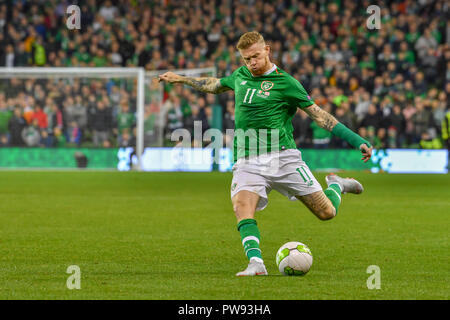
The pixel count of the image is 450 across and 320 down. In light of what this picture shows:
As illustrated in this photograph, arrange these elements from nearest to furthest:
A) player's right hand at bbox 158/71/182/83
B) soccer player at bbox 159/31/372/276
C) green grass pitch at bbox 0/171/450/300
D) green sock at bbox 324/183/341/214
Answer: green grass pitch at bbox 0/171/450/300
soccer player at bbox 159/31/372/276
player's right hand at bbox 158/71/182/83
green sock at bbox 324/183/341/214

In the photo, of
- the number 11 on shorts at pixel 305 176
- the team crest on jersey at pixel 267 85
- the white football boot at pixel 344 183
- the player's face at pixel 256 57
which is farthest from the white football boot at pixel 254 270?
the white football boot at pixel 344 183

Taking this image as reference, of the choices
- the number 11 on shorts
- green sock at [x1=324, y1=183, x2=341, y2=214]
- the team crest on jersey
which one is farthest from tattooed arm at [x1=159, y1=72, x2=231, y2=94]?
green sock at [x1=324, y1=183, x2=341, y2=214]

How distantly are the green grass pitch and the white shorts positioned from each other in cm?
73

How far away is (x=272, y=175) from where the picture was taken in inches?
301

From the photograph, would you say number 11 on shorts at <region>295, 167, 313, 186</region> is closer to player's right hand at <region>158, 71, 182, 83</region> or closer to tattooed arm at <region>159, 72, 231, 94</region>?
tattooed arm at <region>159, 72, 231, 94</region>

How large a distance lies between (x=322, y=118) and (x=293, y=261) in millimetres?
→ 1290

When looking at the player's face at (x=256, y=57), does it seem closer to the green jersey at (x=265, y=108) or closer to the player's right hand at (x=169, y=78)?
the green jersey at (x=265, y=108)

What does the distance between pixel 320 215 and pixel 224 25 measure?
863 inches

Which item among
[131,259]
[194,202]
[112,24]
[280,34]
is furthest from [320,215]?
[112,24]

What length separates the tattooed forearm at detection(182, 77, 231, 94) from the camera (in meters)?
8.27

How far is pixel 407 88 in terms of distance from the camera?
25219mm
